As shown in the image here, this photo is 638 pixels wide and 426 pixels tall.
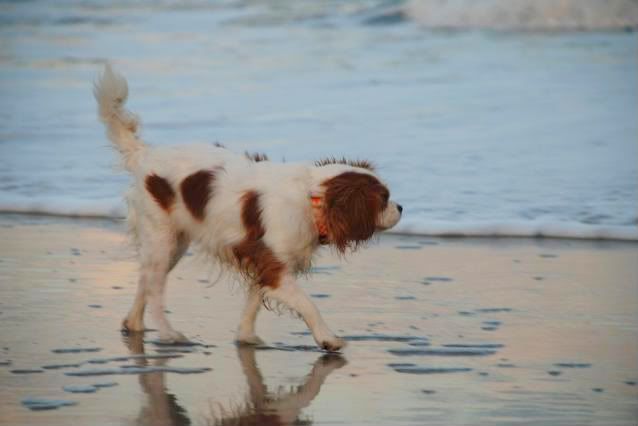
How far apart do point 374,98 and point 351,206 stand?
8.68 meters

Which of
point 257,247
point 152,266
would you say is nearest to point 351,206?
point 257,247

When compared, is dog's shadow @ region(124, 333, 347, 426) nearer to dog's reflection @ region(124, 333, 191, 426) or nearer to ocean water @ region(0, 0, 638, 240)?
dog's reflection @ region(124, 333, 191, 426)

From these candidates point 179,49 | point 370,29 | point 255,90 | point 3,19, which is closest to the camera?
point 255,90

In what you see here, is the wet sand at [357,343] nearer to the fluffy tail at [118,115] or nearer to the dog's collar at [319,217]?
the dog's collar at [319,217]

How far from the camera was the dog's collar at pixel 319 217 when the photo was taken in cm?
573

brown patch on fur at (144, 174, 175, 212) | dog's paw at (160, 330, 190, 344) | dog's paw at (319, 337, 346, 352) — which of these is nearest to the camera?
dog's paw at (319, 337, 346, 352)

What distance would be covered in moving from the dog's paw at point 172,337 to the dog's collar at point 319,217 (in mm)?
725

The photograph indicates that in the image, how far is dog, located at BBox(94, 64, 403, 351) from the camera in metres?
5.71

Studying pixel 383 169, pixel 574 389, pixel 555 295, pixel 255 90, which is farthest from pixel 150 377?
pixel 255 90

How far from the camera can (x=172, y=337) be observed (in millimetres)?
5816

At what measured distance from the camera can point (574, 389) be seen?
5.10 m

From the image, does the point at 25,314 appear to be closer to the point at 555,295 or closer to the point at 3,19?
the point at 555,295

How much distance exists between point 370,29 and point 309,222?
14127 millimetres

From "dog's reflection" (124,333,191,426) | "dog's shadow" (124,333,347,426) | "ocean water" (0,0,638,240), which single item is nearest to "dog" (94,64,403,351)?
"dog's shadow" (124,333,347,426)
